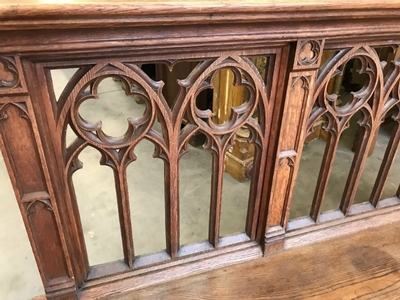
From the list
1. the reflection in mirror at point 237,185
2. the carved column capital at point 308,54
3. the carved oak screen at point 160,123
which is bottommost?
the reflection in mirror at point 237,185

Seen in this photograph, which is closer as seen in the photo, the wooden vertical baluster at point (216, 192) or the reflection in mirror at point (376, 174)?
the wooden vertical baluster at point (216, 192)

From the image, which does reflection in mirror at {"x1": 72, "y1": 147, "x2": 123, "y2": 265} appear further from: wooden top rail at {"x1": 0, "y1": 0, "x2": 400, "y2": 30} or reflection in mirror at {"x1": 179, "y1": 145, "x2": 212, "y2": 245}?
wooden top rail at {"x1": 0, "y1": 0, "x2": 400, "y2": 30}

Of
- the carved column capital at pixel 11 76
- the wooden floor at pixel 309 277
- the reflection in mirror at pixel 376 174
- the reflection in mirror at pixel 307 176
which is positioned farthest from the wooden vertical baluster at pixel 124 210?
the reflection in mirror at pixel 376 174

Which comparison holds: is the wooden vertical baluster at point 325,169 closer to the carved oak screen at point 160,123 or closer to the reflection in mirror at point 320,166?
the carved oak screen at point 160,123

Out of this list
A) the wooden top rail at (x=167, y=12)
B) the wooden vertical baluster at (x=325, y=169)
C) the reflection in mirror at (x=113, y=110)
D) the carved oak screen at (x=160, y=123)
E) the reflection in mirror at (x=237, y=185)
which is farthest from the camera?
the reflection in mirror at (x=113, y=110)

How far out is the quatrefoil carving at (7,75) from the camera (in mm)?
590

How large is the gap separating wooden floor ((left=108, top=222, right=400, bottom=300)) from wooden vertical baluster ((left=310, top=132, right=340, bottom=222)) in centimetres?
11

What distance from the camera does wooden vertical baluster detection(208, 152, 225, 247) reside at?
869 mm

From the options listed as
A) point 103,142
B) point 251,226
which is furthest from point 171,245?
point 103,142

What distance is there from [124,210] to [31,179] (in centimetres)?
22

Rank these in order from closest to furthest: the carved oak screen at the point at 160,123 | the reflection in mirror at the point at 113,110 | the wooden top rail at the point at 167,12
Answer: the wooden top rail at the point at 167,12
the carved oak screen at the point at 160,123
the reflection in mirror at the point at 113,110

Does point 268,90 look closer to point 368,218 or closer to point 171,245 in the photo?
point 171,245

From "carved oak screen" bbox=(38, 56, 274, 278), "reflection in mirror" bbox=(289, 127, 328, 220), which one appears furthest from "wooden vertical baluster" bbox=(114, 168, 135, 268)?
"reflection in mirror" bbox=(289, 127, 328, 220)

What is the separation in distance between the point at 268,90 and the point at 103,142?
362 millimetres
